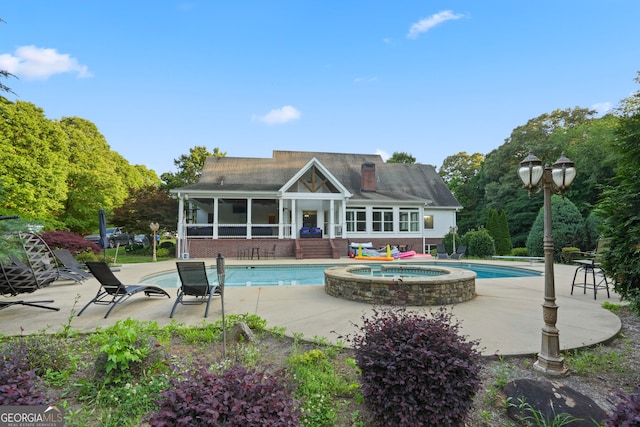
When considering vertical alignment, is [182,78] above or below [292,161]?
above

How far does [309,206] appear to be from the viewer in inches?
883

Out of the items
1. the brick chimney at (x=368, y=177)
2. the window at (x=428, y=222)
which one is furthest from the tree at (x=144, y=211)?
the window at (x=428, y=222)

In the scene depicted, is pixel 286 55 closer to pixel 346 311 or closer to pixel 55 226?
pixel 346 311

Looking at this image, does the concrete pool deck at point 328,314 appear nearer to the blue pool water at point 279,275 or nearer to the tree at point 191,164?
the blue pool water at point 279,275

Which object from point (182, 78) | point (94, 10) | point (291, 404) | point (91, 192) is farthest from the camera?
point (91, 192)

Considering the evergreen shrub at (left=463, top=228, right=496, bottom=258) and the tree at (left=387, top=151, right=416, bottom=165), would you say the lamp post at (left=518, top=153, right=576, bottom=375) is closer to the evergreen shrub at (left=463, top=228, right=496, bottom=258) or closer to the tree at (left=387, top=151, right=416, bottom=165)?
the evergreen shrub at (left=463, top=228, right=496, bottom=258)

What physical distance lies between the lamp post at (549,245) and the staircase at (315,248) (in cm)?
1529

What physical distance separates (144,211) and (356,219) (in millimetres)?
14401

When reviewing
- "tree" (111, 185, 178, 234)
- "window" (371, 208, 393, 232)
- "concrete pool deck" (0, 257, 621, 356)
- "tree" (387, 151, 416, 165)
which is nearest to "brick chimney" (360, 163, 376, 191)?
"window" (371, 208, 393, 232)

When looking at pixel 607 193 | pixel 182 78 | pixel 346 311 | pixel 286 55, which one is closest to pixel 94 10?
pixel 182 78

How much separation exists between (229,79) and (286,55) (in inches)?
144

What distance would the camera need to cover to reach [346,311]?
5.89 metres

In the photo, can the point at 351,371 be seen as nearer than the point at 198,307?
Yes

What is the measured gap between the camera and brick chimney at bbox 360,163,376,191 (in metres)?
24.2
